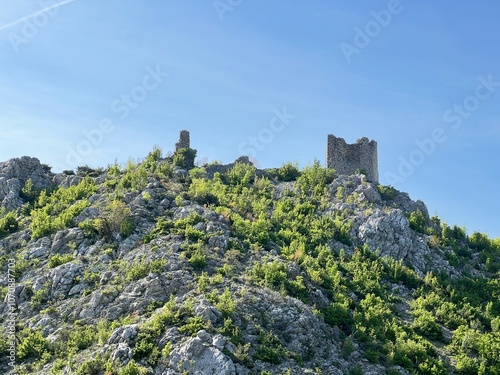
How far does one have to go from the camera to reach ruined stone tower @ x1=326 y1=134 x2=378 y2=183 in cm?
5309

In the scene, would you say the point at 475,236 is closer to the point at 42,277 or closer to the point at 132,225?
the point at 132,225

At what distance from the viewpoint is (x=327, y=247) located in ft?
129

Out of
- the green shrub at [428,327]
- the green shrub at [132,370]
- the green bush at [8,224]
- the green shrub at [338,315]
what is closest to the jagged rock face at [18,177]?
the green bush at [8,224]

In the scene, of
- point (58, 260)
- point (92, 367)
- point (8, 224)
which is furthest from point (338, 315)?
point (8, 224)

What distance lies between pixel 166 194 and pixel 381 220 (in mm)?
14472

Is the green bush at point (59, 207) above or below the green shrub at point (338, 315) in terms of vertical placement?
above

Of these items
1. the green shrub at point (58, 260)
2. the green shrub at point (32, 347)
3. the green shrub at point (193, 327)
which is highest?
the green shrub at point (58, 260)

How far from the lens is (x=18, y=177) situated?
4675 centimetres

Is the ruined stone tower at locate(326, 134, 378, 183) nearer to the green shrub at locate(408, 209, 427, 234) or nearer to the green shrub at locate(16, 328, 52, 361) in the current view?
the green shrub at locate(408, 209, 427, 234)

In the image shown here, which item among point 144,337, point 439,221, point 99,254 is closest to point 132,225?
point 99,254

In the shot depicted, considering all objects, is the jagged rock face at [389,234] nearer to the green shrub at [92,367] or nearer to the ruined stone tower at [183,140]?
the ruined stone tower at [183,140]

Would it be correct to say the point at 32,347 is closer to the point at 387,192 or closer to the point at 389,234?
the point at 389,234

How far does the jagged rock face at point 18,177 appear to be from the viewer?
44344 mm

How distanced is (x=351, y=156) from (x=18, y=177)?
1065 inches
